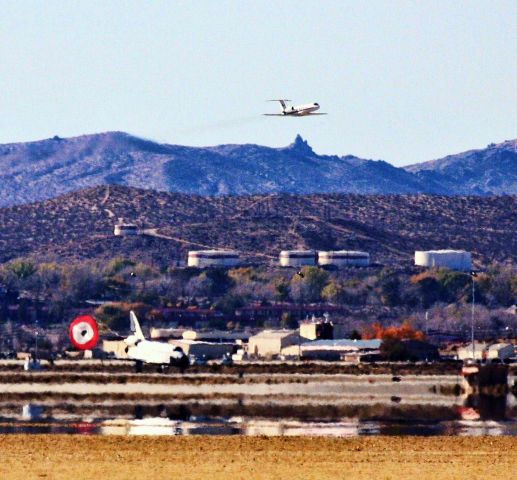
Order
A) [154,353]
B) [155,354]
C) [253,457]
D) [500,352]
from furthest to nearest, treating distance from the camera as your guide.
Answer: [500,352] → [154,353] → [155,354] → [253,457]

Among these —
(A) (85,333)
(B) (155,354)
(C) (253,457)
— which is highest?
(A) (85,333)

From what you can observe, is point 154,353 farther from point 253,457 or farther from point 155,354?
point 253,457

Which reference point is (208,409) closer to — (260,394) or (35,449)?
(260,394)

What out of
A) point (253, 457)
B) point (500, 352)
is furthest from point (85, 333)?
point (253, 457)

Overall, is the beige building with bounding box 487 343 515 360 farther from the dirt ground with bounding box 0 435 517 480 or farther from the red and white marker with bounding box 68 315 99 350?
the dirt ground with bounding box 0 435 517 480

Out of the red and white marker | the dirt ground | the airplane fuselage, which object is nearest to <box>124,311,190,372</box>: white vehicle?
the airplane fuselage

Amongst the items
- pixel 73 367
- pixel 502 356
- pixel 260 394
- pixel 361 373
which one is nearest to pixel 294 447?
pixel 260 394
